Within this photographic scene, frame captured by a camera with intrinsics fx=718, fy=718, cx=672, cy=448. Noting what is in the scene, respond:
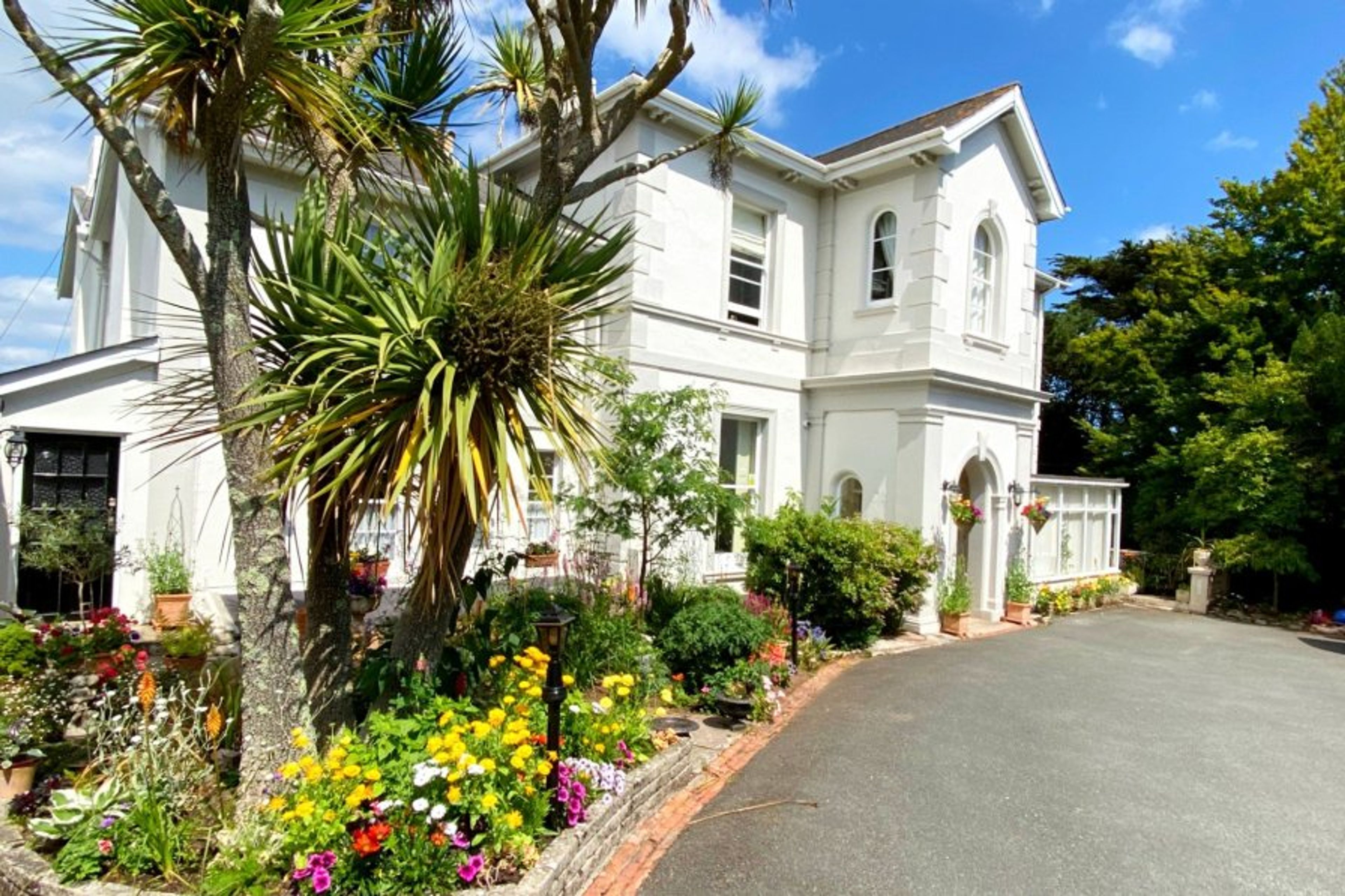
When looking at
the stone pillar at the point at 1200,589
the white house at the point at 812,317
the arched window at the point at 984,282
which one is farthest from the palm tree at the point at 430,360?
the stone pillar at the point at 1200,589

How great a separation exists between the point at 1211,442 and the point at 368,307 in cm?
1820

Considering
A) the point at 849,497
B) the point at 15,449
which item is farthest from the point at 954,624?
the point at 15,449

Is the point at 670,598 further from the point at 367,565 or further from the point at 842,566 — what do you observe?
the point at 367,565

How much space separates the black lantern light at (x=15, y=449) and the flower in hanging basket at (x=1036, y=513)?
14.5m

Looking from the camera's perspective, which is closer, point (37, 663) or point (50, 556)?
point (37, 663)

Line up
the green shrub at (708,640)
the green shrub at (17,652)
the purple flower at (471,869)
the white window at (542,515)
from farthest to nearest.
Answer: the white window at (542,515), the green shrub at (708,640), the green shrub at (17,652), the purple flower at (471,869)

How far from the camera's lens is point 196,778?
12.8 ft

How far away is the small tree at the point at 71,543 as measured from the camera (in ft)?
24.3

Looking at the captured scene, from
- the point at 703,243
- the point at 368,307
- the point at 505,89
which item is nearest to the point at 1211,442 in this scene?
the point at 703,243

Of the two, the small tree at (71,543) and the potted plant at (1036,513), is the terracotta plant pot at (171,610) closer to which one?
the small tree at (71,543)

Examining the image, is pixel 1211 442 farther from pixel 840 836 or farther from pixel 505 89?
pixel 505 89

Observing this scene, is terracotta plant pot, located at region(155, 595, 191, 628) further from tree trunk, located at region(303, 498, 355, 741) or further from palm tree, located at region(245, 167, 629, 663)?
palm tree, located at region(245, 167, 629, 663)

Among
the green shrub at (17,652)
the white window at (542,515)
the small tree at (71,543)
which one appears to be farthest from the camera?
the white window at (542,515)

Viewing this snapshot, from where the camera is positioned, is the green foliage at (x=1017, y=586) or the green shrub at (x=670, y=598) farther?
the green foliage at (x=1017, y=586)
